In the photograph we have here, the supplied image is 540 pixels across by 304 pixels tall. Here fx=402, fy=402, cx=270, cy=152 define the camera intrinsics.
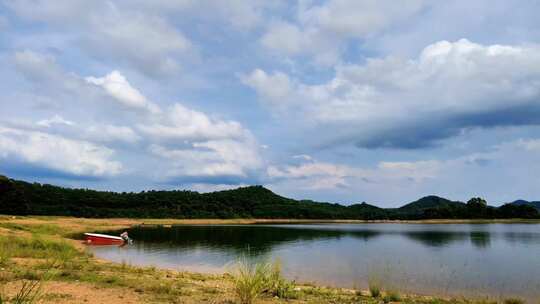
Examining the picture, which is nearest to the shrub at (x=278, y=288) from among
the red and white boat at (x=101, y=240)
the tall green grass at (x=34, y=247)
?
the tall green grass at (x=34, y=247)

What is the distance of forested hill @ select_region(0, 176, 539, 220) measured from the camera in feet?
342

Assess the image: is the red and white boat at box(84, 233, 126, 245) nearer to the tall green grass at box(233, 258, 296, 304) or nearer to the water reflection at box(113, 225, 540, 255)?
the water reflection at box(113, 225, 540, 255)

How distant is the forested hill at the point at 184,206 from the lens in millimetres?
104188

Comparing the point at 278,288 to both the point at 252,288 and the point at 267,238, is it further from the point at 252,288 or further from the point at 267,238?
the point at 267,238

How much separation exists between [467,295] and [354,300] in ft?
24.6

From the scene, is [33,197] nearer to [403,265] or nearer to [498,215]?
[403,265]

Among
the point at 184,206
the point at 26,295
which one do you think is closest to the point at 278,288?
the point at 26,295

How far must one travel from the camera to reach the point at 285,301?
1224cm

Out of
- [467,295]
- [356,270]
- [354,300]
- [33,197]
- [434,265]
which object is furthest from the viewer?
[33,197]

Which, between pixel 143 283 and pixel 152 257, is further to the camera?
pixel 152 257

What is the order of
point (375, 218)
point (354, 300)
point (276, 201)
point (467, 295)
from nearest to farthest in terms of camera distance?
point (354, 300) < point (467, 295) < point (375, 218) < point (276, 201)

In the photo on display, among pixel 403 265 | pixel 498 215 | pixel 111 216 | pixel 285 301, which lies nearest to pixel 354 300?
pixel 285 301

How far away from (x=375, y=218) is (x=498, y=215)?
43.5m

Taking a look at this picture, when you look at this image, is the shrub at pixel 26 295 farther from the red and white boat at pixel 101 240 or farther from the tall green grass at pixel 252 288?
the red and white boat at pixel 101 240
